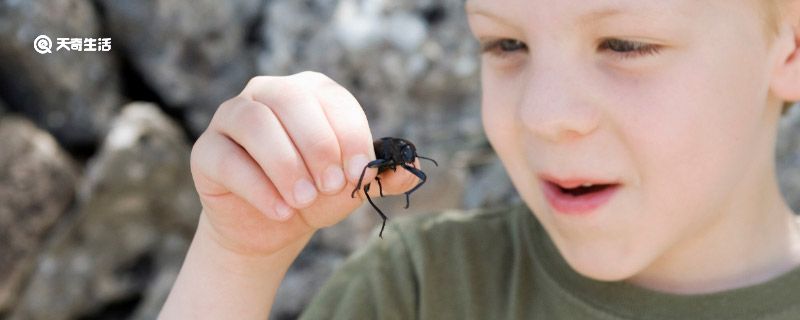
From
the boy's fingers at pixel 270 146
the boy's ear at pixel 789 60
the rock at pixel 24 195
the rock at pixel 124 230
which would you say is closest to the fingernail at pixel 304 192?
the boy's fingers at pixel 270 146

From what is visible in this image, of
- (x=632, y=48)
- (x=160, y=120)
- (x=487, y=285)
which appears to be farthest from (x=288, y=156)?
(x=160, y=120)

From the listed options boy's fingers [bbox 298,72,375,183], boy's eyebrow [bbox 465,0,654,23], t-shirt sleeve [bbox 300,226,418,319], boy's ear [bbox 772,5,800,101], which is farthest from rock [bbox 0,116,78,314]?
boy's ear [bbox 772,5,800,101]

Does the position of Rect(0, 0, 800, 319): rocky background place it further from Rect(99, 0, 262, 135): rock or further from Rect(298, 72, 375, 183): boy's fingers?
Rect(298, 72, 375, 183): boy's fingers

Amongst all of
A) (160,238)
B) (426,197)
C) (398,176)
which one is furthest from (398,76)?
(398,176)

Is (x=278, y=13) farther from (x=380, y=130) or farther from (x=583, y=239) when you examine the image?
(x=583, y=239)

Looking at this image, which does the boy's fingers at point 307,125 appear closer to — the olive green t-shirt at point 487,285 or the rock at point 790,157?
the olive green t-shirt at point 487,285

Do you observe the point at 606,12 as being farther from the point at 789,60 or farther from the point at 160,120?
the point at 160,120
